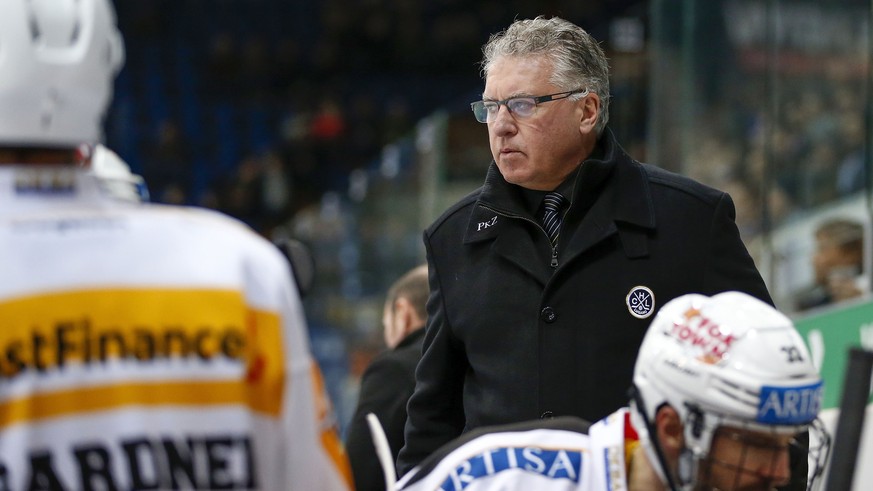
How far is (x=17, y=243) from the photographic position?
4.95 ft

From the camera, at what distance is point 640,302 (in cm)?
290

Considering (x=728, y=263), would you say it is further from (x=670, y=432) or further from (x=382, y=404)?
(x=382, y=404)

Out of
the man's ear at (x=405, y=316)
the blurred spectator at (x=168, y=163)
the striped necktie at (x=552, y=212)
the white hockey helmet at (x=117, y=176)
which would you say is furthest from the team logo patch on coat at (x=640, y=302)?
the blurred spectator at (x=168, y=163)

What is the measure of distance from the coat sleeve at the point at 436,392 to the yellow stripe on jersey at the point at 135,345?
1.52 meters

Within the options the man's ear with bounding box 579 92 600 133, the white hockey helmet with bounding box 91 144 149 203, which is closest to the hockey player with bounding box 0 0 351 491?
the man's ear with bounding box 579 92 600 133

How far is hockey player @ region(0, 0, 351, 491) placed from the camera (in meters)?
1.50

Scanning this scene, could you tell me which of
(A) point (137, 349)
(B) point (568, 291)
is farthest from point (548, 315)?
(A) point (137, 349)

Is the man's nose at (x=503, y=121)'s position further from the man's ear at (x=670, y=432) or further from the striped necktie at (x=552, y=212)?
the man's ear at (x=670, y=432)

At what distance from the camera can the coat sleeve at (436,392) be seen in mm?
3080

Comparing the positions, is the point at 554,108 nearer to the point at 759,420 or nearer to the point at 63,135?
the point at 759,420

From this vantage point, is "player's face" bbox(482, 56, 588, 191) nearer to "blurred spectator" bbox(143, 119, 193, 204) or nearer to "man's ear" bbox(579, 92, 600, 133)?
"man's ear" bbox(579, 92, 600, 133)

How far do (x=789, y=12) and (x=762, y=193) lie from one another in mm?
840

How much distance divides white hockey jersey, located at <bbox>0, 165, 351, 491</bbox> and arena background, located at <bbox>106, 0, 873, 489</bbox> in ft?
9.72

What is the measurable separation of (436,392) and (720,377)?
1107 mm
